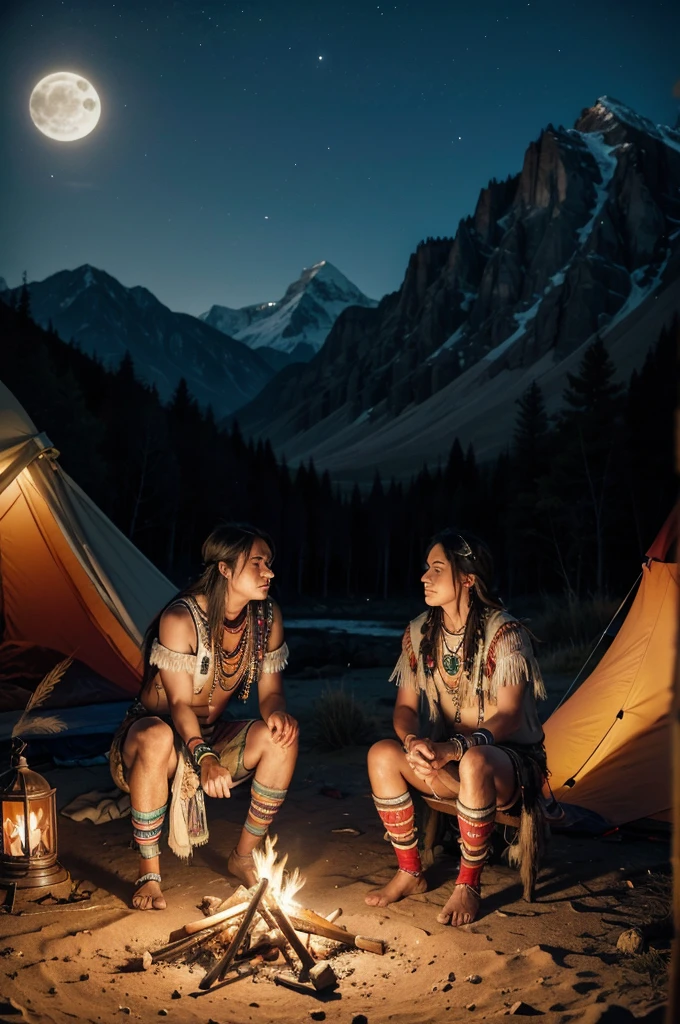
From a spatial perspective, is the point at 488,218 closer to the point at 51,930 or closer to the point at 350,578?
the point at 350,578

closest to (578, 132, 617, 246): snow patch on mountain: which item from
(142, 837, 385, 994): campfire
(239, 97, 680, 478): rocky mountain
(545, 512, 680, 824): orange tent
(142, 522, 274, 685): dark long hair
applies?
(239, 97, 680, 478): rocky mountain

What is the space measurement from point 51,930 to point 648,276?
12017cm

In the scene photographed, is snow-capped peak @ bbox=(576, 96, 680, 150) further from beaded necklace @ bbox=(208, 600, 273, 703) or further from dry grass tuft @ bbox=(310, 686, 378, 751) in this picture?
beaded necklace @ bbox=(208, 600, 273, 703)

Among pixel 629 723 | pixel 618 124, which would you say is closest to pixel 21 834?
pixel 629 723

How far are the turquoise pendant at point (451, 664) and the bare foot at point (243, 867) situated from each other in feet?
3.46

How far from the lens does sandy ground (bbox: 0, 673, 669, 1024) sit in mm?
2479

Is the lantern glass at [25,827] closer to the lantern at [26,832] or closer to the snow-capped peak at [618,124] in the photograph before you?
the lantern at [26,832]

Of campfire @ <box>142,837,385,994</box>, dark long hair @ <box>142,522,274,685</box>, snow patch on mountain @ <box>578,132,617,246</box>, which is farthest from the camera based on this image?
snow patch on mountain @ <box>578,132,617,246</box>

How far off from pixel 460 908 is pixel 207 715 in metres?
1.21

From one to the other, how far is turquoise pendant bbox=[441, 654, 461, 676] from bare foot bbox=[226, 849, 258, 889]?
1.05 meters

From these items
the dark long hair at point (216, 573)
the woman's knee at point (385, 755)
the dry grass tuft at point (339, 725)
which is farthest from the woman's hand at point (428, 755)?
the dry grass tuft at point (339, 725)

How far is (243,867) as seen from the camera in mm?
3510

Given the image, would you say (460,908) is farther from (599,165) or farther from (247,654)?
(599,165)

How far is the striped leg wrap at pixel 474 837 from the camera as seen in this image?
310 centimetres
